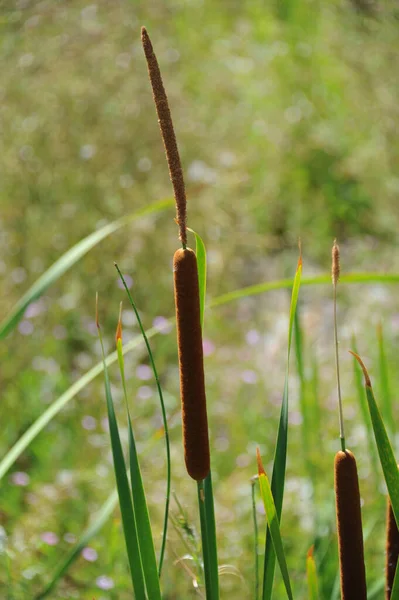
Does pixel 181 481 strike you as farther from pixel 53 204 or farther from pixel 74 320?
pixel 53 204

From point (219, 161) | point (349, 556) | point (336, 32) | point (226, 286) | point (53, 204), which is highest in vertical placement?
point (336, 32)

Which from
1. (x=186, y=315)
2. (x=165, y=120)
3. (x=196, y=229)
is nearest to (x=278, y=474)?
(x=186, y=315)

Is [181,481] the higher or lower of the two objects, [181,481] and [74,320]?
the lower

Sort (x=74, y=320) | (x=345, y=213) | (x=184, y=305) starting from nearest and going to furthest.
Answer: (x=184, y=305) → (x=74, y=320) → (x=345, y=213)

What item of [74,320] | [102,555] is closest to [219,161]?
[74,320]

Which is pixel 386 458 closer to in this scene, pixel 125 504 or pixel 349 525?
pixel 349 525

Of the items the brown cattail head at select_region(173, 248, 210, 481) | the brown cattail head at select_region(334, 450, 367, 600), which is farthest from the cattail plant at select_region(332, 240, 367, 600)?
the brown cattail head at select_region(173, 248, 210, 481)
